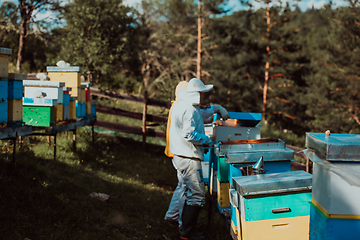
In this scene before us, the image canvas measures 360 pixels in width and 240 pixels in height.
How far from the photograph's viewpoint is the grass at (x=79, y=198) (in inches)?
148

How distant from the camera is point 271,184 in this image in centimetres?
271

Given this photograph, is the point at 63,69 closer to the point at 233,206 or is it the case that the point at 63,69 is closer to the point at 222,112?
the point at 222,112

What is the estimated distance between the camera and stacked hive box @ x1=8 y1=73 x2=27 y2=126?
13.0 feet

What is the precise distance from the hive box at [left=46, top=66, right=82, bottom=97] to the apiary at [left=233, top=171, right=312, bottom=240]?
14.5 ft

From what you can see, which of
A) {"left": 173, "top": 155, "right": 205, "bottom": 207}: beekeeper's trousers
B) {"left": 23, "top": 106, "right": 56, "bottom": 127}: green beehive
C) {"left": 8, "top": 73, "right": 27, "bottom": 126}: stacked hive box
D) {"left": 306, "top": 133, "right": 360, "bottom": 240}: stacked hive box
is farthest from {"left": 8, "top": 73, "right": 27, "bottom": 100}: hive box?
{"left": 306, "top": 133, "right": 360, "bottom": 240}: stacked hive box

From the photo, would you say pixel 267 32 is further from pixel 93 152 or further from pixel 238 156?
pixel 238 156

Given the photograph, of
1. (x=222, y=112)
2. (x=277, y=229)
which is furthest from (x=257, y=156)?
(x=222, y=112)

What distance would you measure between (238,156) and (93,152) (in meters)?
4.83

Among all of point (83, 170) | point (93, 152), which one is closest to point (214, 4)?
point (93, 152)

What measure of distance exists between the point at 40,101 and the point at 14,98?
105 cm

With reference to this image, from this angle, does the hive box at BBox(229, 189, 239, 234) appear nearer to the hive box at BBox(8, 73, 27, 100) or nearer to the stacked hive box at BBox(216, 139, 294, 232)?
the stacked hive box at BBox(216, 139, 294, 232)

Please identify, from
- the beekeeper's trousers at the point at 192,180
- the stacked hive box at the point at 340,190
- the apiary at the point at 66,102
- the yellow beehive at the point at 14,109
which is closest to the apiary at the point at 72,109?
the apiary at the point at 66,102

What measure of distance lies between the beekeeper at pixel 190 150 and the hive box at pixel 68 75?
2904mm

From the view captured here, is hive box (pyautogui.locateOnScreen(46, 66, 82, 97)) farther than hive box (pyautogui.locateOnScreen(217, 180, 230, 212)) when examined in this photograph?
Yes
